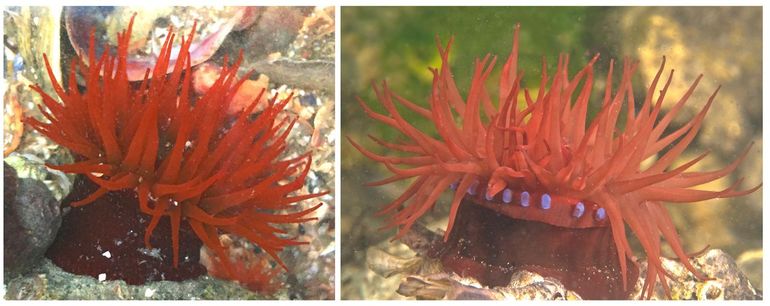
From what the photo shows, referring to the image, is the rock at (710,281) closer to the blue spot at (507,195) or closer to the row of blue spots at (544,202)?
the row of blue spots at (544,202)

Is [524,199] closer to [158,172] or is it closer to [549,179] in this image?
[549,179]

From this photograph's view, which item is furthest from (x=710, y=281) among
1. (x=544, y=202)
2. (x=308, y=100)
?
(x=308, y=100)

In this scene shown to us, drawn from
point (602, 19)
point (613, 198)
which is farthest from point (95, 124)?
point (602, 19)

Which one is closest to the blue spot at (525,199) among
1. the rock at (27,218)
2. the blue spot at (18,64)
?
the rock at (27,218)

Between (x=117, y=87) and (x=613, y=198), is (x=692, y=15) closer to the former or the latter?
(x=613, y=198)

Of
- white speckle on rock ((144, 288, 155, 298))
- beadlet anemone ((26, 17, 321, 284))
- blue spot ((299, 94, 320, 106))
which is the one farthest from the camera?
blue spot ((299, 94, 320, 106))

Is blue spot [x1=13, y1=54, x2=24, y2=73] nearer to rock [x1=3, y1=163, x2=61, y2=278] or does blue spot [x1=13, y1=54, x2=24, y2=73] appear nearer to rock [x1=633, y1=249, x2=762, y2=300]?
rock [x1=3, y1=163, x2=61, y2=278]

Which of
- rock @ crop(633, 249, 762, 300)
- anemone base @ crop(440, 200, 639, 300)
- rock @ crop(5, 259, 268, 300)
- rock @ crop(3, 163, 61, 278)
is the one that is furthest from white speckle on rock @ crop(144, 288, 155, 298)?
rock @ crop(633, 249, 762, 300)
